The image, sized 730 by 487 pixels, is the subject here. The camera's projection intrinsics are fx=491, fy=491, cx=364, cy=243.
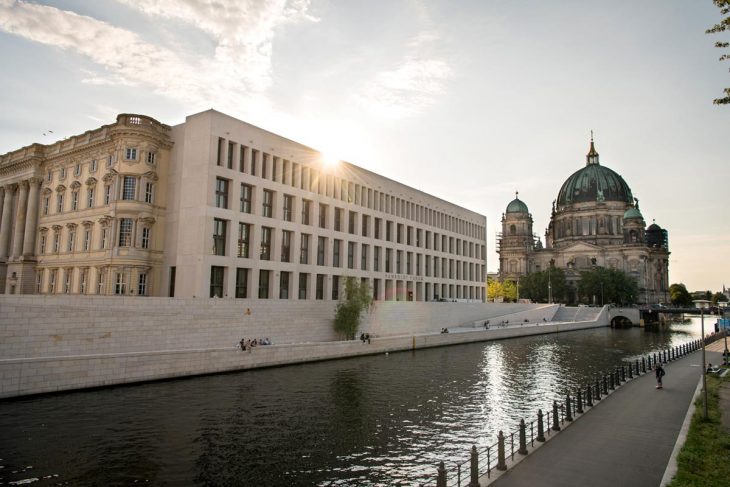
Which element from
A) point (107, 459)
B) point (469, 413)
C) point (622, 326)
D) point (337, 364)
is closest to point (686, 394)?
point (469, 413)

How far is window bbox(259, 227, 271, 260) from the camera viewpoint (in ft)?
174

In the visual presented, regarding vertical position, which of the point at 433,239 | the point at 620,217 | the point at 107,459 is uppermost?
the point at 620,217

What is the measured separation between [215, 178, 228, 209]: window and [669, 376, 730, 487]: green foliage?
41.4 meters

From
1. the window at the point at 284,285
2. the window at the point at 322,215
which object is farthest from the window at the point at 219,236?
the window at the point at 322,215

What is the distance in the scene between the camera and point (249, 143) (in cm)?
5162

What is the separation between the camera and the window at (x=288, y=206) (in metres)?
56.2

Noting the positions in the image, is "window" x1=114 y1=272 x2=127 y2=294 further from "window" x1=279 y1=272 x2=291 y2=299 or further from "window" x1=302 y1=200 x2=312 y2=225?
"window" x1=302 y1=200 x2=312 y2=225

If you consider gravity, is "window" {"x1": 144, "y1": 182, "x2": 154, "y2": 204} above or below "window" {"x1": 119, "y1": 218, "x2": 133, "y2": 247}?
above

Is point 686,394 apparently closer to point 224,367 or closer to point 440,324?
point 224,367

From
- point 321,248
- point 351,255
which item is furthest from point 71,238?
point 351,255

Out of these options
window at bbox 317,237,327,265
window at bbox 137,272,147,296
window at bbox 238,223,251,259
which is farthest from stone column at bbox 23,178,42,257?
window at bbox 317,237,327,265

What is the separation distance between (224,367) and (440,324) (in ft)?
140

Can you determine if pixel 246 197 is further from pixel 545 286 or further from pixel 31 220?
pixel 545 286

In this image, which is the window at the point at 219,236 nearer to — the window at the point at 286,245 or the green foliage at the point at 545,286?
the window at the point at 286,245
